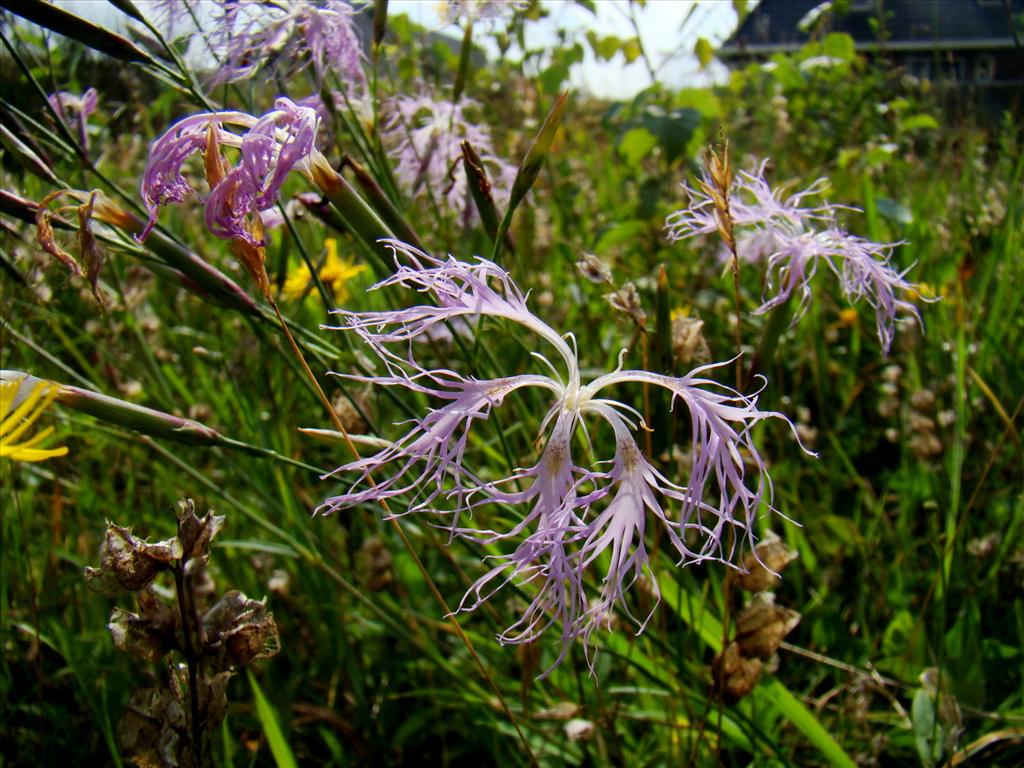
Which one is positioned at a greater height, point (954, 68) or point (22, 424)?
point (954, 68)

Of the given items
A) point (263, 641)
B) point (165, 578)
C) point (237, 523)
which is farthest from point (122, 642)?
point (237, 523)

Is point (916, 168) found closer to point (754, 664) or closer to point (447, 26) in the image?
point (447, 26)

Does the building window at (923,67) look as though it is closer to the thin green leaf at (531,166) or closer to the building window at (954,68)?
the building window at (954,68)

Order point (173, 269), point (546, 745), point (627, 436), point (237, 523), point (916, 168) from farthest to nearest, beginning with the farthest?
point (916, 168), point (237, 523), point (546, 745), point (173, 269), point (627, 436)

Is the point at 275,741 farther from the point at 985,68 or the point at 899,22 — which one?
the point at 899,22

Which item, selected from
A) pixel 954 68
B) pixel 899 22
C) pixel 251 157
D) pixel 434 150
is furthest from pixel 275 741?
pixel 899 22

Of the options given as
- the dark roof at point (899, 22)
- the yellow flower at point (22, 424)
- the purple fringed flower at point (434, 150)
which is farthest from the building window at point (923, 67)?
the yellow flower at point (22, 424)
